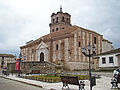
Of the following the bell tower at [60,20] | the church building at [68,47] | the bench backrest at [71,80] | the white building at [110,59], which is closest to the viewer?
the bench backrest at [71,80]

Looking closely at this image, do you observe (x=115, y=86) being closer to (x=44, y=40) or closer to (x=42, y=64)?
(x=42, y=64)

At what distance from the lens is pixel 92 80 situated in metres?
8.33

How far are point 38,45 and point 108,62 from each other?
2172 centimetres

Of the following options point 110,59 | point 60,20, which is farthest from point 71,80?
point 60,20

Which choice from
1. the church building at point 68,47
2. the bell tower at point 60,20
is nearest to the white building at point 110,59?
the church building at point 68,47

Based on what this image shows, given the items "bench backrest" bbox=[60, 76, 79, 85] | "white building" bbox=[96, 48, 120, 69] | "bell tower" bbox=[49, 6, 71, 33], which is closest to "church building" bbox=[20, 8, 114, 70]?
"bell tower" bbox=[49, 6, 71, 33]

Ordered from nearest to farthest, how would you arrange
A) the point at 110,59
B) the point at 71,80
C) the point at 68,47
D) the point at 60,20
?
the point at 71,80 → the point at 110,59 → the point at 68,47 → the point at 60,20

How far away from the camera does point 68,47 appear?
3228 centimetres

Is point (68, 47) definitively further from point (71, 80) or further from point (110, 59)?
point (71, 80)

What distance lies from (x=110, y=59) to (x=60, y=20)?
24.9 m

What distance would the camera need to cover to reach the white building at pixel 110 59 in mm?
23891

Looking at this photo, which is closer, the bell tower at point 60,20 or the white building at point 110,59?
the white building at point 110,59

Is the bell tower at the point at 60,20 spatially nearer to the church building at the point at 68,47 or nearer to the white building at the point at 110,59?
the church building at the point at 68,47

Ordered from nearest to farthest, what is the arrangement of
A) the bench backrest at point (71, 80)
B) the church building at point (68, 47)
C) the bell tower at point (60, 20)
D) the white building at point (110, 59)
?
1. the bench backrest at point (71, 80)
2. the white building at point (110, 59)
3. the church building at point (68, 47)
4. the bell tower at point (60, 20)
